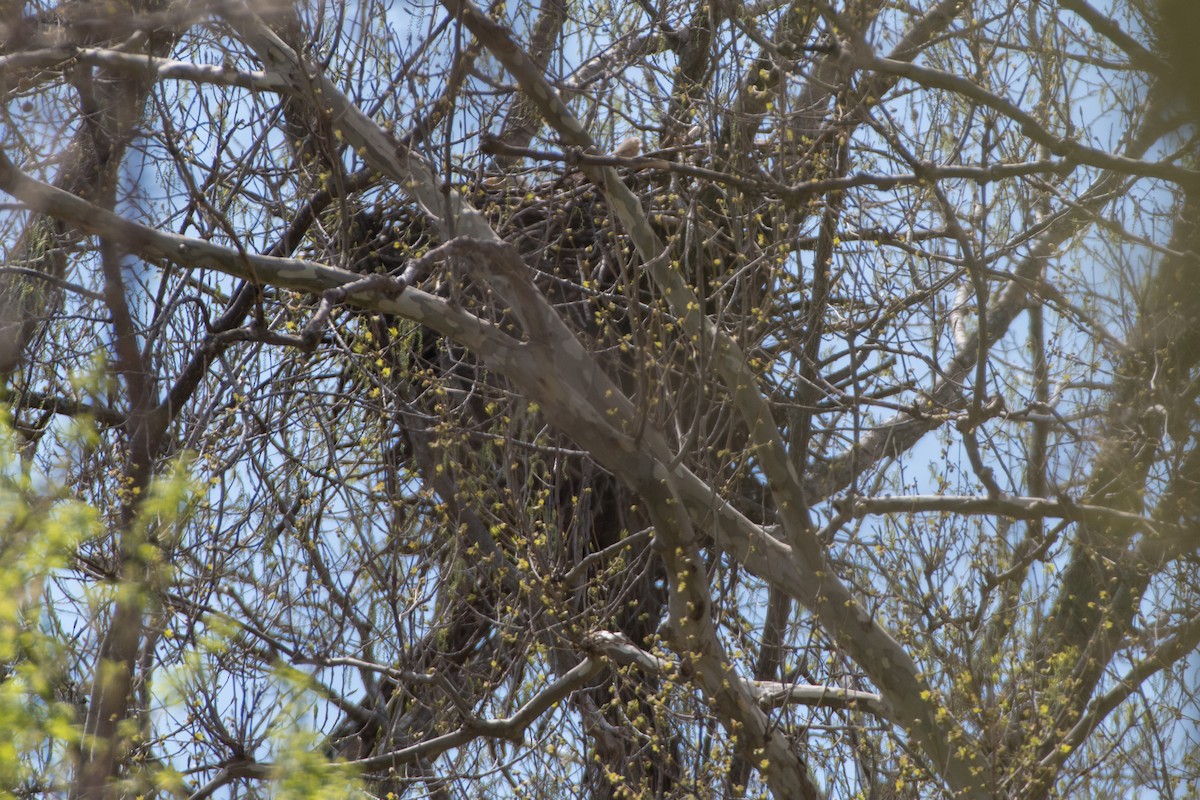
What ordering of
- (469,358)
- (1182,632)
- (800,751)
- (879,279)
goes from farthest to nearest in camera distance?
(469,358) → (879,279) → (800,751) → (1182,632)

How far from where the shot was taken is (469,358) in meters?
6.31

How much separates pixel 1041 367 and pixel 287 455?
3.63 metres

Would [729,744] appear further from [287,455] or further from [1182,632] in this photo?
[287,455]

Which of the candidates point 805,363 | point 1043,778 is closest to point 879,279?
point 805,363

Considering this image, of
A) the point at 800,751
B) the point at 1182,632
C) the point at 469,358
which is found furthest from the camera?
the point at 469,358

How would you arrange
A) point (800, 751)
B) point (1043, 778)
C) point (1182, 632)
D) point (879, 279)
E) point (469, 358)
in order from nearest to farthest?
point (1043, 778)
point (1182, 632)
point (800, 751)
point (879, 279)
point (469, 358)

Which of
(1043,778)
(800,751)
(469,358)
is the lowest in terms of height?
(1043,778)

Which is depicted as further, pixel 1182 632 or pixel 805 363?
pixel 805 363

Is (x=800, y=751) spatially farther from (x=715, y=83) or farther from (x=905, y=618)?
(x=715, y=83)

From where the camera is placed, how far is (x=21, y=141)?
186 inches

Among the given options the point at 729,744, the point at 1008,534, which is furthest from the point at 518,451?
the point at 1008,534

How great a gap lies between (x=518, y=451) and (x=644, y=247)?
156cm

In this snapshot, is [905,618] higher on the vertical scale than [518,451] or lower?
lower

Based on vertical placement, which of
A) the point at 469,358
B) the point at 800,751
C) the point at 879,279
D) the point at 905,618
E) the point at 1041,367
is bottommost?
the point at 800,751
